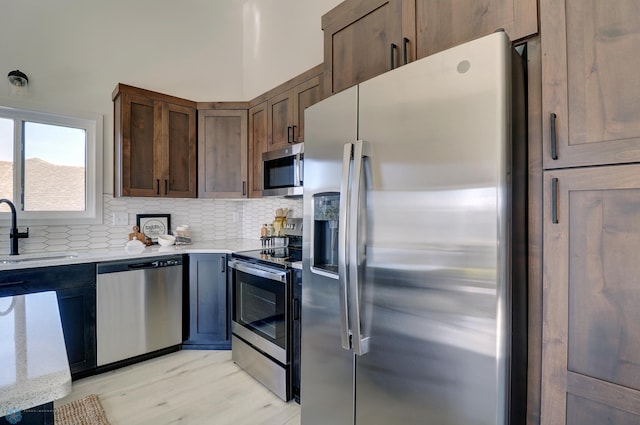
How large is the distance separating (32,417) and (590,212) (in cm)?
147

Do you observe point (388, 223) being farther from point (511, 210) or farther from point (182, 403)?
point (182, 403)

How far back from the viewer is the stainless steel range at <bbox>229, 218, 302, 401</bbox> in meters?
2.08

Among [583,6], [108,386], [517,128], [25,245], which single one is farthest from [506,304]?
[25,245]

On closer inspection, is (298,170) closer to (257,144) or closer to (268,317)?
(257,144)

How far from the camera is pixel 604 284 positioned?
0.87m

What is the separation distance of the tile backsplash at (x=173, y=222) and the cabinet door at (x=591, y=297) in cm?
233

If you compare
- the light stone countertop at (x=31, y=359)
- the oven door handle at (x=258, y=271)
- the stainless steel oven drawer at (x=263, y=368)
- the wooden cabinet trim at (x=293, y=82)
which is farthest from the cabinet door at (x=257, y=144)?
the light stone countertop at (x=31, y=359)

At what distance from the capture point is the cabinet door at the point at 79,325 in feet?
7.52

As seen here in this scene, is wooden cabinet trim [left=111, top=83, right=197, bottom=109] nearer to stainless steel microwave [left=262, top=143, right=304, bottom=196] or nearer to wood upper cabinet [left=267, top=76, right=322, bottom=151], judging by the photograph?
wood upper cabinet [left=267, top=76, right=322, bottom=151]

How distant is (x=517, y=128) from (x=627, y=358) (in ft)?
2.30

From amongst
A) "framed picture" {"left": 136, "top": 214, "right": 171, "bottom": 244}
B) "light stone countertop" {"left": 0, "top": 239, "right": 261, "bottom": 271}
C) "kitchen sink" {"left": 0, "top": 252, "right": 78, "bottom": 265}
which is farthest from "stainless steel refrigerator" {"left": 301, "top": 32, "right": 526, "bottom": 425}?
"framed picture" {"left": 136, "top": 214, "right": 171, "bottom": 244}

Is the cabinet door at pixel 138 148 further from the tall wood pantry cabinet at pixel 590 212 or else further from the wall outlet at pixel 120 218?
the tall wood pantry cabinet at pixel 590 212

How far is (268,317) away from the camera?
2.26m

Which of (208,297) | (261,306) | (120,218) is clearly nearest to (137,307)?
(208,297)
